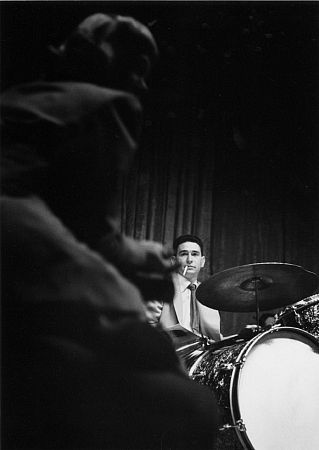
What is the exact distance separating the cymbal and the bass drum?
0.77ft

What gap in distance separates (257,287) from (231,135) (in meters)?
1.46

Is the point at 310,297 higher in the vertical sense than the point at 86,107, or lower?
lower

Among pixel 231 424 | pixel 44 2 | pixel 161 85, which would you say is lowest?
pixel 231 424

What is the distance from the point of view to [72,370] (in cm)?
79

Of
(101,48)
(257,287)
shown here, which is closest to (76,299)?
(101,48)

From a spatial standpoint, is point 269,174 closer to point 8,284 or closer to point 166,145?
point 166,145

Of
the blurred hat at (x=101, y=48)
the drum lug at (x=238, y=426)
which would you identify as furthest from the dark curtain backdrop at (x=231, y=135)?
the drum lug at (x=238, y=426)

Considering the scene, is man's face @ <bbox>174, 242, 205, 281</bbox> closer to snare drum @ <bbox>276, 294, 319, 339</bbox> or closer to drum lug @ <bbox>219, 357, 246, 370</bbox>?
snare drum @ <bbox>276, 294, 319, 339</bbox>

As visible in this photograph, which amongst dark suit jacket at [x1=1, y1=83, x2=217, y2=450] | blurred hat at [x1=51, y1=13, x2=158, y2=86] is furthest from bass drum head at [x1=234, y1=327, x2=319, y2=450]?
blurred hat at [x1=51, y1=13, x2=158, y2=86]

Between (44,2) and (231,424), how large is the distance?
135 centimetres

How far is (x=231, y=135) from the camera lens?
3227 millimetres

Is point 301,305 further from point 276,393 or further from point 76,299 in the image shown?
point 76,299

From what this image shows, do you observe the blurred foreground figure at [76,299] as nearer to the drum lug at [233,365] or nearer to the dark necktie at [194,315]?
the drum lug at [233,365]

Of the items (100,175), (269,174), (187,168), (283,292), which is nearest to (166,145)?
(187,168)
